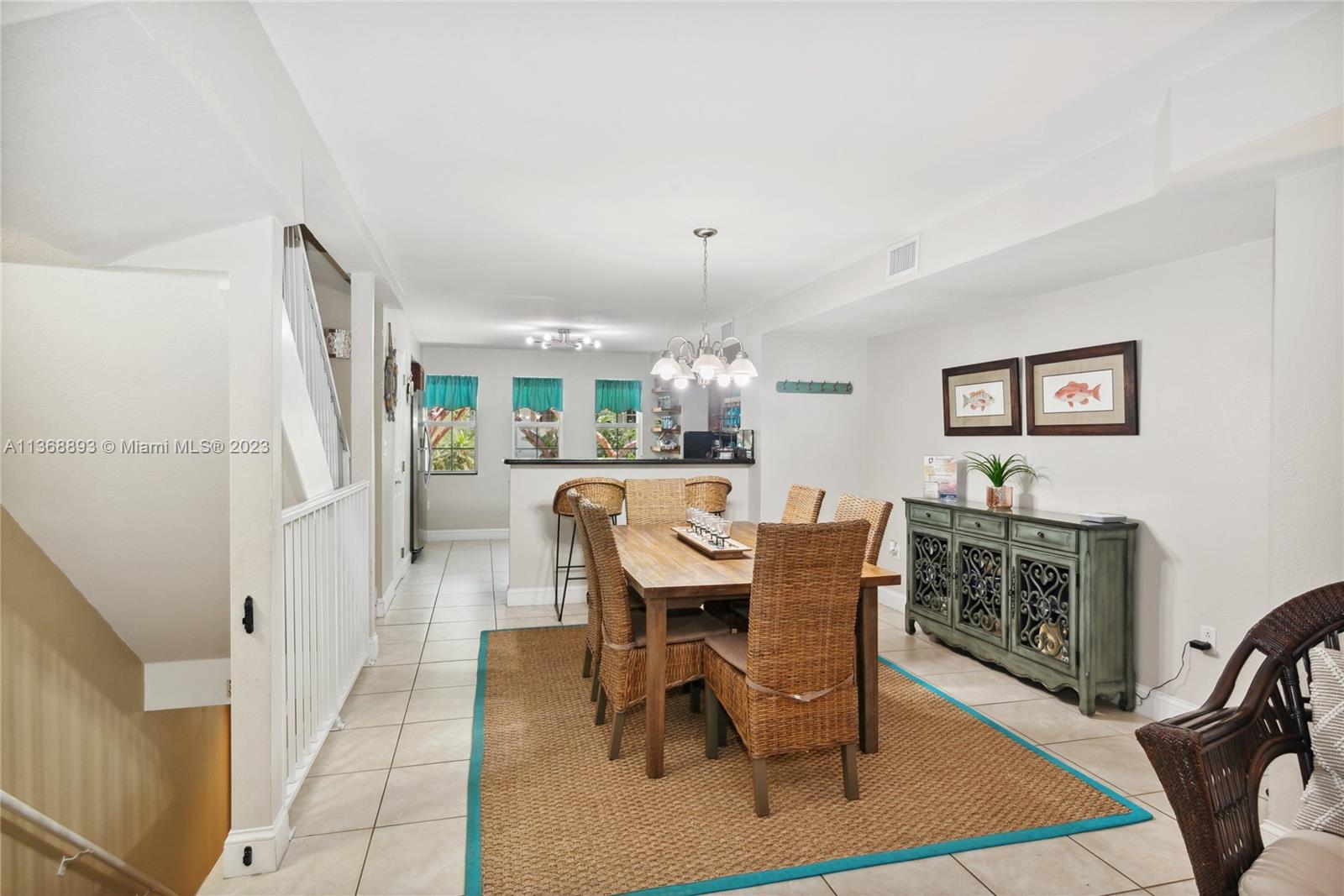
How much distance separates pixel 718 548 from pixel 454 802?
151 centimetres

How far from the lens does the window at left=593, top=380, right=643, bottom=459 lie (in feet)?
30.2

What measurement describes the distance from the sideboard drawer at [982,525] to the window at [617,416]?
574 centimetres

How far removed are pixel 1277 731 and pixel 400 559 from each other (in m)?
6.17

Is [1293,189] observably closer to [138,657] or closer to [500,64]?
[500,64]

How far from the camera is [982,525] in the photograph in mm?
3932

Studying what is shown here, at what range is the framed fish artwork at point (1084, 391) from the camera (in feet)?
11.4

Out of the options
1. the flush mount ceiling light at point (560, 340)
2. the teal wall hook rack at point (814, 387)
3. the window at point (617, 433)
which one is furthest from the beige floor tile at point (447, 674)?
the window at point (617, 433)

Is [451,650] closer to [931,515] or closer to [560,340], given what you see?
[931,515]

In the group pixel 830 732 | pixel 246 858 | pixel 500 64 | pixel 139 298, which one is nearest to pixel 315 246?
pixel 139 298

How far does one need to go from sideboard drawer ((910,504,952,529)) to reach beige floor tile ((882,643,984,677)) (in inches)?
31.2

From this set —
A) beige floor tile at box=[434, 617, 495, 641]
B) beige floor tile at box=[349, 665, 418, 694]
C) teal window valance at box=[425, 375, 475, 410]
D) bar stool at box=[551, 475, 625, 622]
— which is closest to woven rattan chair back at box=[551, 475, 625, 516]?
bar stool at box=[551, 475, 625, 622]

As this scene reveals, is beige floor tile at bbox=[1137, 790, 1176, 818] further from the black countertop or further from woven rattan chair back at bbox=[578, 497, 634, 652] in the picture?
the black countertop

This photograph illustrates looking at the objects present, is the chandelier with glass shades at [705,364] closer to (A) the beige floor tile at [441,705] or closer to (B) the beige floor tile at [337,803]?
(A) the beige floor tile at [441,705]

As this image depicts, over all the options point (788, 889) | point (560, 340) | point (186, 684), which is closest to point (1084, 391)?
point (788, 889)
